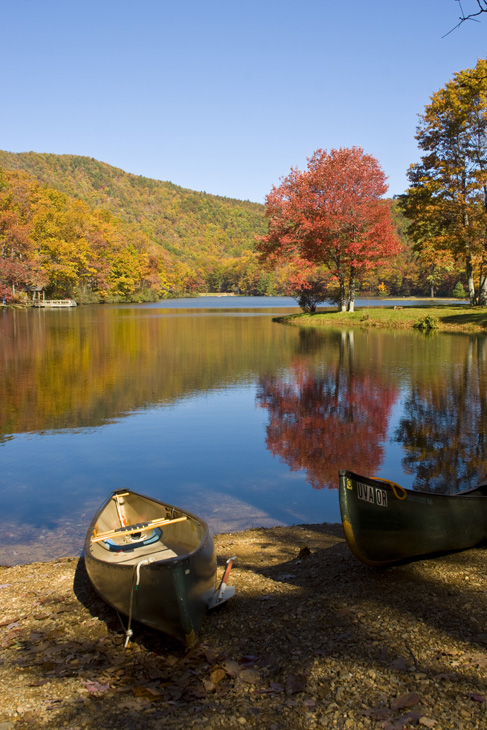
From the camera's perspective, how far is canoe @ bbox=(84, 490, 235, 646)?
4.24 metres

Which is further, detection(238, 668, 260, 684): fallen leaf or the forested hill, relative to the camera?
the forested hill

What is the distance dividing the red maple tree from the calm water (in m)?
15.3

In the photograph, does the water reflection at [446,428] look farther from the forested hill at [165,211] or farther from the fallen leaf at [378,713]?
the forested hill at [165,211]

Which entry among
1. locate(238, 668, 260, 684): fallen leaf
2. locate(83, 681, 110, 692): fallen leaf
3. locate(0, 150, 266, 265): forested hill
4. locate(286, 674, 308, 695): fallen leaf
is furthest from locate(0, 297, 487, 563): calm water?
locate(0, 150, 266, 265): forested hill

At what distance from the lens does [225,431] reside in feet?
40.5

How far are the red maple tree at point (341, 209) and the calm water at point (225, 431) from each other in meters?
15.3

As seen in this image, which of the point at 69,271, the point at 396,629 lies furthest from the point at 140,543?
the point at 69,271

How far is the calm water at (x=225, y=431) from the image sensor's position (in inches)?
322

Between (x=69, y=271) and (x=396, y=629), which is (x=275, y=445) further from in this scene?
(x=69, y=271)

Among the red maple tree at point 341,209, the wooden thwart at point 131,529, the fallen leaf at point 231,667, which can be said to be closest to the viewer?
the fallen leaf at point 231,667

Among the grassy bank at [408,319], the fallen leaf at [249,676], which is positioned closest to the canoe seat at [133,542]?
the fallen leaf at [249,676]

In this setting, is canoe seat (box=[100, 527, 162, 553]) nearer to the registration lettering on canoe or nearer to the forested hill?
the registration lettering on canoe

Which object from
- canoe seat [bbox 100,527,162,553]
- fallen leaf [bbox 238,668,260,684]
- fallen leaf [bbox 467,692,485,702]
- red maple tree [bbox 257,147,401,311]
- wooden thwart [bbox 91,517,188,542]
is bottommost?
fallen leaf [bbox 238,668,260,684]

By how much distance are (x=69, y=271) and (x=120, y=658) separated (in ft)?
227
